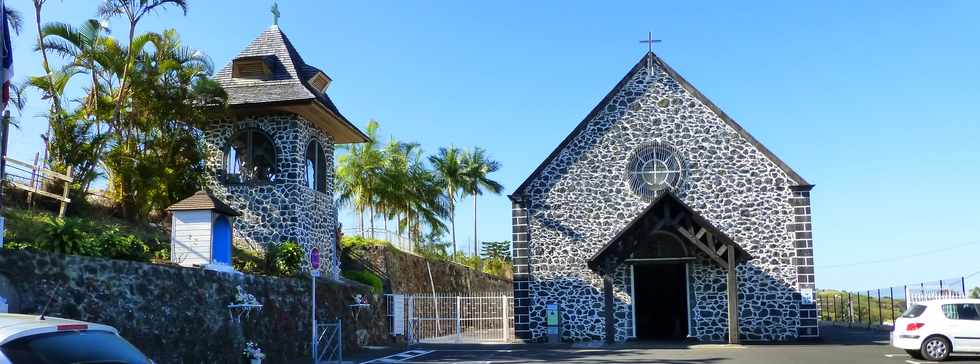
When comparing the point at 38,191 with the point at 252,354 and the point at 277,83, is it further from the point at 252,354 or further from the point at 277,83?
the point at 252,354

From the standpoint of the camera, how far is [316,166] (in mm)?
25484

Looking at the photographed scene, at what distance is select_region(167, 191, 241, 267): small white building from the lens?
16.6 m

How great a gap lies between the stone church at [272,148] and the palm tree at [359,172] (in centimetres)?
1793

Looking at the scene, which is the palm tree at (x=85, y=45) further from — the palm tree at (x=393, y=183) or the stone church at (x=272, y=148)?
the palm tree at (x=393, y=183)

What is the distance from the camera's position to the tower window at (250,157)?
24281mm

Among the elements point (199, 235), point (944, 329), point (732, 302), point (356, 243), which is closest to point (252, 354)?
point (199, 235)

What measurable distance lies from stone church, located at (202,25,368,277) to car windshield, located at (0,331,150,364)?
1707 cm

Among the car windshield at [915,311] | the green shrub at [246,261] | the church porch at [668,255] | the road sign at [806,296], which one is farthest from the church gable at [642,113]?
the car windshield at [915,311]

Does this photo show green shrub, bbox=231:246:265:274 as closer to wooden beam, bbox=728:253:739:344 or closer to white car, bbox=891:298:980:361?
wooden beam, bbox=728:253:739:344

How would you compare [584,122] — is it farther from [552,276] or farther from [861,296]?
[861,296]

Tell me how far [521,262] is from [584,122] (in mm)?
4832

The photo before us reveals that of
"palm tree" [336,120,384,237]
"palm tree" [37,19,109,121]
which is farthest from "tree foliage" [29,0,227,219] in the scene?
"palm tree" [336,120,384,237]

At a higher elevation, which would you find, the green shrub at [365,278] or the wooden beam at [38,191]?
the wooden beam at [38,191]

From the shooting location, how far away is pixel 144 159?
73.1 feet
